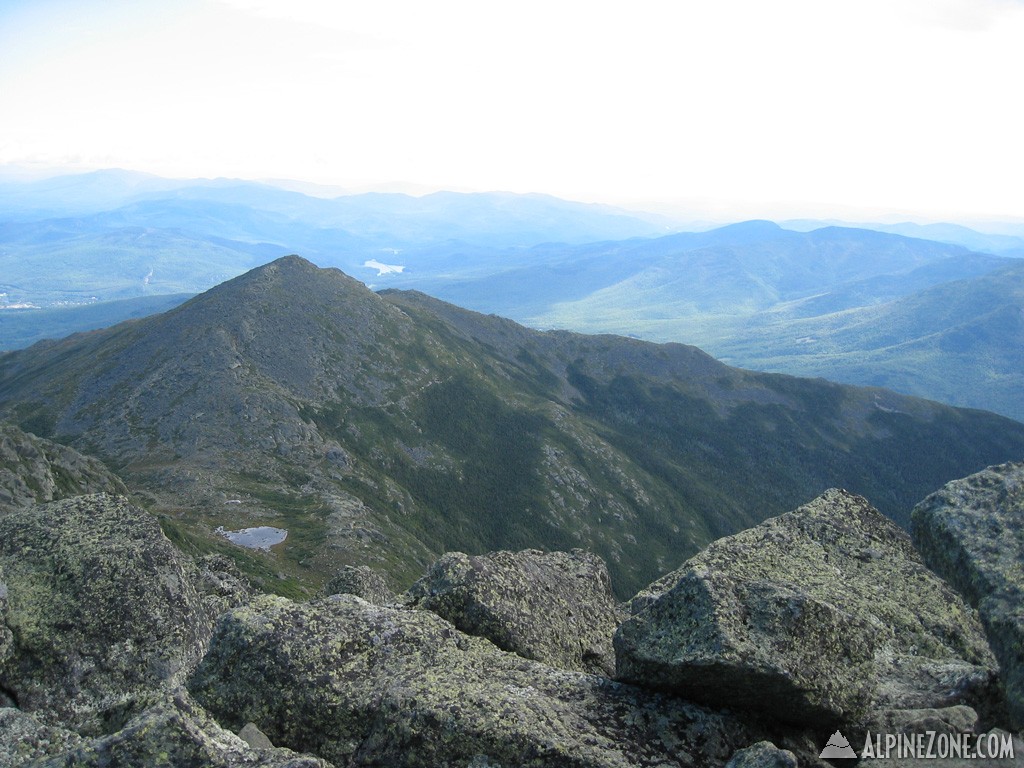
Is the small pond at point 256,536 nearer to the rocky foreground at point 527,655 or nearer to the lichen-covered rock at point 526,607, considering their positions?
the rocky foreground at point 527,655

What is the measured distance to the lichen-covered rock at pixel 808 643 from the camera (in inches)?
542

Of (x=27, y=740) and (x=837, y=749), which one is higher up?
(x=27, y=740)

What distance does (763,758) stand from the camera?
1197 cm

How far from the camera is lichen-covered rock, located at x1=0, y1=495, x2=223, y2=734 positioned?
56.1 feet

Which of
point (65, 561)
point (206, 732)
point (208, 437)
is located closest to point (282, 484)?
point (208, 437)

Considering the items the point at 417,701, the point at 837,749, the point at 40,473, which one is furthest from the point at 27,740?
the point at 40,473

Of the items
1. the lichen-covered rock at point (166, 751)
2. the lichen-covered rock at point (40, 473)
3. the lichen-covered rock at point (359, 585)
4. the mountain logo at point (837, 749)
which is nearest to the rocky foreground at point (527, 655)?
the lichen-covered rock at point (166, 751)

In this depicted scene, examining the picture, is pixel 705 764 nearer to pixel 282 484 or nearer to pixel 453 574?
pixel 453 574

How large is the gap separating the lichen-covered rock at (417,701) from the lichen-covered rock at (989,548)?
612 cm

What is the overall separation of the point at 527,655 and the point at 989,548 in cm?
1290

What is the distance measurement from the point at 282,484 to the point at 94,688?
5270 inches

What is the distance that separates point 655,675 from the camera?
1491cm

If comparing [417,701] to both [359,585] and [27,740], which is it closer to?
[27,740]

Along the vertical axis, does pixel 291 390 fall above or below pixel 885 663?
below
